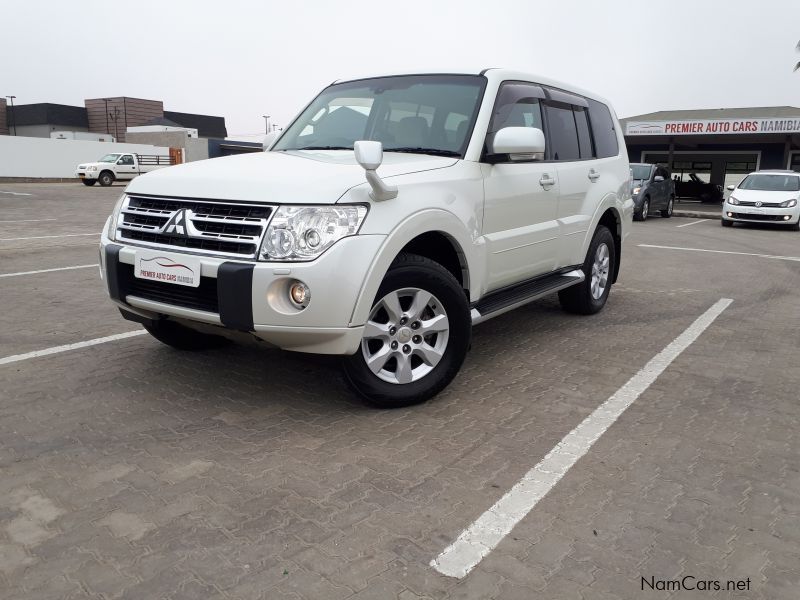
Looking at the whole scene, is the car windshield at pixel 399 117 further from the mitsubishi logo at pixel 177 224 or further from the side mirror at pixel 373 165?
the mitsubishi logo at pixel 177 224

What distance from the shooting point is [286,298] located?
329 cm

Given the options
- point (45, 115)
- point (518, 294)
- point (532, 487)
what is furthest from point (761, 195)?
point (45, 115)

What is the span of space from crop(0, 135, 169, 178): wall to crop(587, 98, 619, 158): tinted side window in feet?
141

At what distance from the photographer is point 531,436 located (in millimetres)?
3525

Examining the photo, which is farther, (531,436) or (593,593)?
(531,436)

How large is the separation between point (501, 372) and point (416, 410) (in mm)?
970

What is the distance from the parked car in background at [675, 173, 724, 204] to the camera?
32.8 meters

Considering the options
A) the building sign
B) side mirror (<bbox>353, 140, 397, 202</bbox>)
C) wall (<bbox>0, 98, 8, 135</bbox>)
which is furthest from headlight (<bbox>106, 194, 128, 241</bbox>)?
wall (<bbox>0, 98, 8, 135</bbox>)

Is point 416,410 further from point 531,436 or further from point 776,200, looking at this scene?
point 776,200

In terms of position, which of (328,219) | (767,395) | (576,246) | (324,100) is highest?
(324,100)

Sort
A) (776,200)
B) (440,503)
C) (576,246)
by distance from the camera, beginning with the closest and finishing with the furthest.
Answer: (440,503)
(576,246)
(776,200)

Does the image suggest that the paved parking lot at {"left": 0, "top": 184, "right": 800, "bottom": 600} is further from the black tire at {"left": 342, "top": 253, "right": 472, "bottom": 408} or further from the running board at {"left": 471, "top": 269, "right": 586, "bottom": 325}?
the running board at {"left": 471, "top": 269, "right": 586, "bottom": 325}

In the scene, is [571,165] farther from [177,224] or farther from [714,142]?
[714,142]

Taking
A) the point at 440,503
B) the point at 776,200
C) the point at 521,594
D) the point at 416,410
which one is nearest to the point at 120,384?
the point at 416,410
